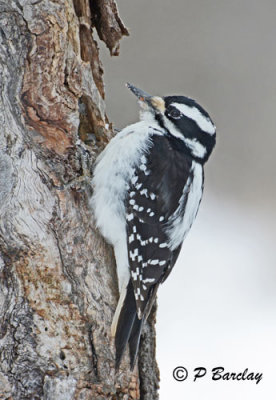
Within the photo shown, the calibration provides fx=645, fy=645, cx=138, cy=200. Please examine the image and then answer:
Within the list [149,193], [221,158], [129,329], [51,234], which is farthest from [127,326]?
[221,158]

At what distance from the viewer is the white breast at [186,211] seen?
3.50 m

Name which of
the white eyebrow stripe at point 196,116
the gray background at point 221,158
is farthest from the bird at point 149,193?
the gray background at point 221,158

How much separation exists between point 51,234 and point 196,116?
1147 mm

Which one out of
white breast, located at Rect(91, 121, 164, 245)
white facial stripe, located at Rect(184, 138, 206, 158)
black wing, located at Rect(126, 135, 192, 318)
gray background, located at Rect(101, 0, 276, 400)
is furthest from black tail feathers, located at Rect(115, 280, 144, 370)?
Result: gray background, located at Rect(101, 0, 276, 400)

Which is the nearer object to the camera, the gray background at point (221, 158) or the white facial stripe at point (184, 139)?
the white facial stripe at point (184, 139)

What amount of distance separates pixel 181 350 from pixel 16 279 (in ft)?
6.64

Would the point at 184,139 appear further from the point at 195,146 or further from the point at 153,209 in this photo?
the point at 153,209

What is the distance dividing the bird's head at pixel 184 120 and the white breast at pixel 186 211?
111 millimetres

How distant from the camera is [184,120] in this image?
362 cm

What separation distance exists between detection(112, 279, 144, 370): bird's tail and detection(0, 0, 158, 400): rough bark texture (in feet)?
0.12

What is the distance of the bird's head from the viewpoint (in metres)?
3.58

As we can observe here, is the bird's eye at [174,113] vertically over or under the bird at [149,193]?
over

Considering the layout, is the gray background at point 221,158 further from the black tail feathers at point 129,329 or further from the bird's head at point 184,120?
the black tail feathers at point 129,329

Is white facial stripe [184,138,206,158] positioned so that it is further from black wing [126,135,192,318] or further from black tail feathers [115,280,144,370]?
black tail feathers [115,280,144,370]
